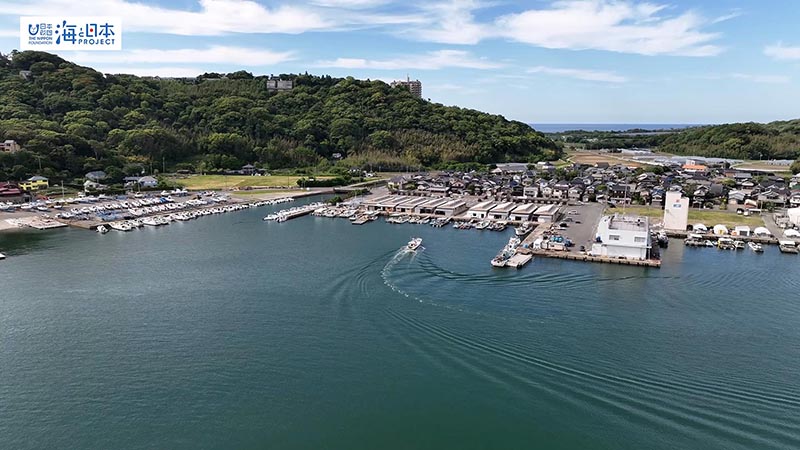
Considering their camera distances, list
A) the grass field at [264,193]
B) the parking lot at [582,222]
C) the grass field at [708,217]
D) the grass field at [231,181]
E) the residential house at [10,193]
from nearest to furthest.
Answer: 1. the parking lot at [582,222]
2. the grass field at [708,217]
3. the residential house at [10,193]
4. the grass field at [264,193]
5. the grass field at [231,181]

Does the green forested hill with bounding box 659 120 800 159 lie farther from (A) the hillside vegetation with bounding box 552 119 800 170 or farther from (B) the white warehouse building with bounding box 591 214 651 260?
(B) the white warehouse building with bounding box 591 214 651 260

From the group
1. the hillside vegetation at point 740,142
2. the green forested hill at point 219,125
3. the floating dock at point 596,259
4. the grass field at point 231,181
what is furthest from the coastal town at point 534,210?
the hillside vegetation at point 740,142

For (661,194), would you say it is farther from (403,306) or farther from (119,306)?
(119,306)

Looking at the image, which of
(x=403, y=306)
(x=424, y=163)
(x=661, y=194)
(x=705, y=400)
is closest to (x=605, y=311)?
(x=705, y=400)

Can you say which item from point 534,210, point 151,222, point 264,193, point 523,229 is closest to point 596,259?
point 523,229

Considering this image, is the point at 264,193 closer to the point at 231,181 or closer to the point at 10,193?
the point at 231,181

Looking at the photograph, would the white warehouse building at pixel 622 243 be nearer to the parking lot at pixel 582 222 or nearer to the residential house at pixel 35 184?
the parking lot at pixel 582 222
